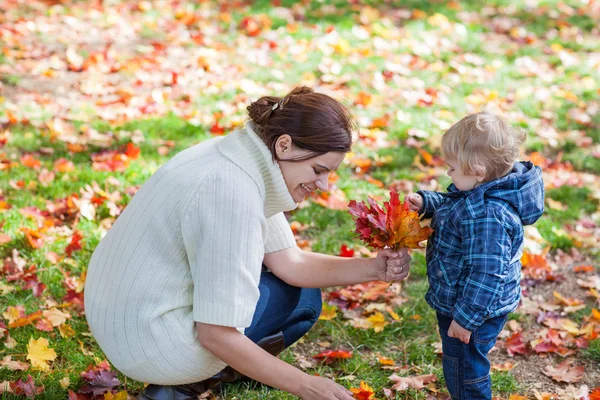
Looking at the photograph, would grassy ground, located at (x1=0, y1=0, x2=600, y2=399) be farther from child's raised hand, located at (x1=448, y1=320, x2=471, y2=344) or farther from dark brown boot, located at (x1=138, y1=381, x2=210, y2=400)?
child's raised hand, located at (x1=448, y1=320, x2=471, y2=344)

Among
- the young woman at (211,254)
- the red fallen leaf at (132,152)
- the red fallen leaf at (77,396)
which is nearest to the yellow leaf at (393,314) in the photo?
the young woman at (211,254)

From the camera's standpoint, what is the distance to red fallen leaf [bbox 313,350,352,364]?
3.04 metres

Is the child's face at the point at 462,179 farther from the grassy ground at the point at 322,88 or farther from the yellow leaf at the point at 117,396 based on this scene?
the yellow leaf at the point at 117,396

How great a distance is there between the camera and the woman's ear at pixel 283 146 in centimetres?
230

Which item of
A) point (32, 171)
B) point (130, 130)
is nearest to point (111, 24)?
point (130, 130)

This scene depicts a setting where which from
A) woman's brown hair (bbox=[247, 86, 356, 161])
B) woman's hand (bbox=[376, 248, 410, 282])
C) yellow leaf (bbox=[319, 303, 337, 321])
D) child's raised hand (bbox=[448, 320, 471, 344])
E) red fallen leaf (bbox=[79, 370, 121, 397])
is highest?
woman's brown hair (bbox=[247, 86, 356, 161])

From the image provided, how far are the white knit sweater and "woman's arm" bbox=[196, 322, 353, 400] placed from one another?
0.06 meters

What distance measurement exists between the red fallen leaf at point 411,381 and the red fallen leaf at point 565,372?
1.71 feet

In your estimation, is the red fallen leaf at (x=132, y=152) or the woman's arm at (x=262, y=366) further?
the red fallen leaf at (x=132, y=152)

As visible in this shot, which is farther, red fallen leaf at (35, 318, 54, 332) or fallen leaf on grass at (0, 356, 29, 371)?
red fallen leaf at (35, 318, 54, 332)

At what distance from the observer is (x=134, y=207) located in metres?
2.43

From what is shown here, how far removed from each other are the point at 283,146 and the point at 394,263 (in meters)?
0.60

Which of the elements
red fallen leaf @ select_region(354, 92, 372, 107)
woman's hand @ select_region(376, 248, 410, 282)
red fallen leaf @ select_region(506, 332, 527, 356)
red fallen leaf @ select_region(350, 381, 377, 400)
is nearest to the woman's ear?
woman's hand @ select_region(376, 248, 410, 282)

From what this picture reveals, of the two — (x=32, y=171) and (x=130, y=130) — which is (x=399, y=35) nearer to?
(x=130, y=130)
